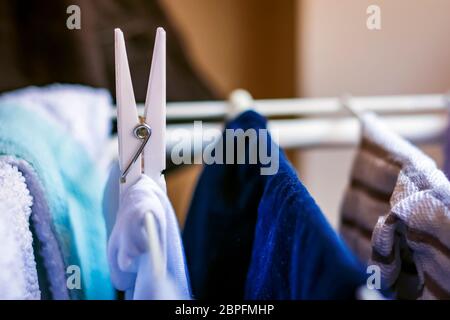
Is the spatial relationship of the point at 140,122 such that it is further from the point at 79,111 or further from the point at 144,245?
the point at 79,111

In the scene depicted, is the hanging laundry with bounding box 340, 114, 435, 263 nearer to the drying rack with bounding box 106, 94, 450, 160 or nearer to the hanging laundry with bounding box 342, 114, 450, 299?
the hanging laundry with bounding box 342, 114, 450, 299

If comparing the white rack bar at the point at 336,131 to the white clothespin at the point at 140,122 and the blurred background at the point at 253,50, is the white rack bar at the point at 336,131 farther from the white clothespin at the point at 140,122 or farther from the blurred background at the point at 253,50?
the white clothespin at the point at 140,122

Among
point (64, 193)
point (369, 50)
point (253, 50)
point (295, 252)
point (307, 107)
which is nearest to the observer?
point (295, 252)

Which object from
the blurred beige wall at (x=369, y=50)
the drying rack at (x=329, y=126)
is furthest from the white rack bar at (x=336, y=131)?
the blurred beige wall at (x=369, y=50)

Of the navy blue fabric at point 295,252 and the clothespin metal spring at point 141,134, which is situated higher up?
the clothespin metal spring at point 141,134

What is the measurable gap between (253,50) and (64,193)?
1.08 m

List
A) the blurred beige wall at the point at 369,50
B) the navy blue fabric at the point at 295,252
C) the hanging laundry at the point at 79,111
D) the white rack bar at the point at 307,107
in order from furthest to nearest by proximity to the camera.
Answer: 1. the blurred beige wall at the point at 369,50
2. the white rack bar at the point at 307,107
3. the hanging laundry at the point at 79,111
4. the navy blue fabric at the point at 295,252

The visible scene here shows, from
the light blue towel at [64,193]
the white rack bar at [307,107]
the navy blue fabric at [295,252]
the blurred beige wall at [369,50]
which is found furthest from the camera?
the blurred beige wall at [369,50]

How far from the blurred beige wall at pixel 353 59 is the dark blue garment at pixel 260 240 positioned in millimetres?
494

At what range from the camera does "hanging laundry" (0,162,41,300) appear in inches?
11.9

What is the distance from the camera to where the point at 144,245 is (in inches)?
11.6

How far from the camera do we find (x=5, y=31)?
0.77 m

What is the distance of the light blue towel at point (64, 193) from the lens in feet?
1.20

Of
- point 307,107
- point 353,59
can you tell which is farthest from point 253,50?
point 307,107
